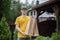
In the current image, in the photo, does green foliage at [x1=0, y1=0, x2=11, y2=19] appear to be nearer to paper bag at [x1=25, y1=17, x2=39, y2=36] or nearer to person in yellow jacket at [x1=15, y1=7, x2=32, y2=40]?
person in yellow jacket at [x1=15, y1=7, x2=32, y2=40]

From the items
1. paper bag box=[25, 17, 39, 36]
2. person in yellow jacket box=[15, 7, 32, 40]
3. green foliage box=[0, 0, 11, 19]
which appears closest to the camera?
paper bag box=[25, 17, 39, 36]

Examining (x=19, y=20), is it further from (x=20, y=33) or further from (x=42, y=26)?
(x=42, y=26)

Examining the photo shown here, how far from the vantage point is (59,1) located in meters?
14.4

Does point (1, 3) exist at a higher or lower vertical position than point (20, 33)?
higher

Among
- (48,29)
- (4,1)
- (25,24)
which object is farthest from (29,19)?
(4,1)

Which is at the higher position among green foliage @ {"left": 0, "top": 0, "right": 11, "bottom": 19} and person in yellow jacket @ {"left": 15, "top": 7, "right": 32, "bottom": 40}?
green foliage @ {"left": 0, "top": 0, "right": 11, "bottom": 19}

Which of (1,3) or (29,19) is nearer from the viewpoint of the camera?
(29,19)

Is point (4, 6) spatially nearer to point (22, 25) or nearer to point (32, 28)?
point (22, 25)

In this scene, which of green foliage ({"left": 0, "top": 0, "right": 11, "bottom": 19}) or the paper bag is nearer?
the paper bag

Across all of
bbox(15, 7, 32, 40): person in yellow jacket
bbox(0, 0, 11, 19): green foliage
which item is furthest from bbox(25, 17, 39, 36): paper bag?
bbox(0, 0, 11, 19): green foliage

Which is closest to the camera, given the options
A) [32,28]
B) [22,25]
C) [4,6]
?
[32,28]

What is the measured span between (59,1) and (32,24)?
25.9 feet

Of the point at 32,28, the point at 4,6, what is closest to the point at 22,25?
the point at 32,28

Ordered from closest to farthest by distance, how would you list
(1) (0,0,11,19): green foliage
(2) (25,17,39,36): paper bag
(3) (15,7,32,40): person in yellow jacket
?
(2) (25,17,39,36): paper bag < (3) (15,7,32,40): person in yellow jacket < (1) (0,0,11,19): green foliage
